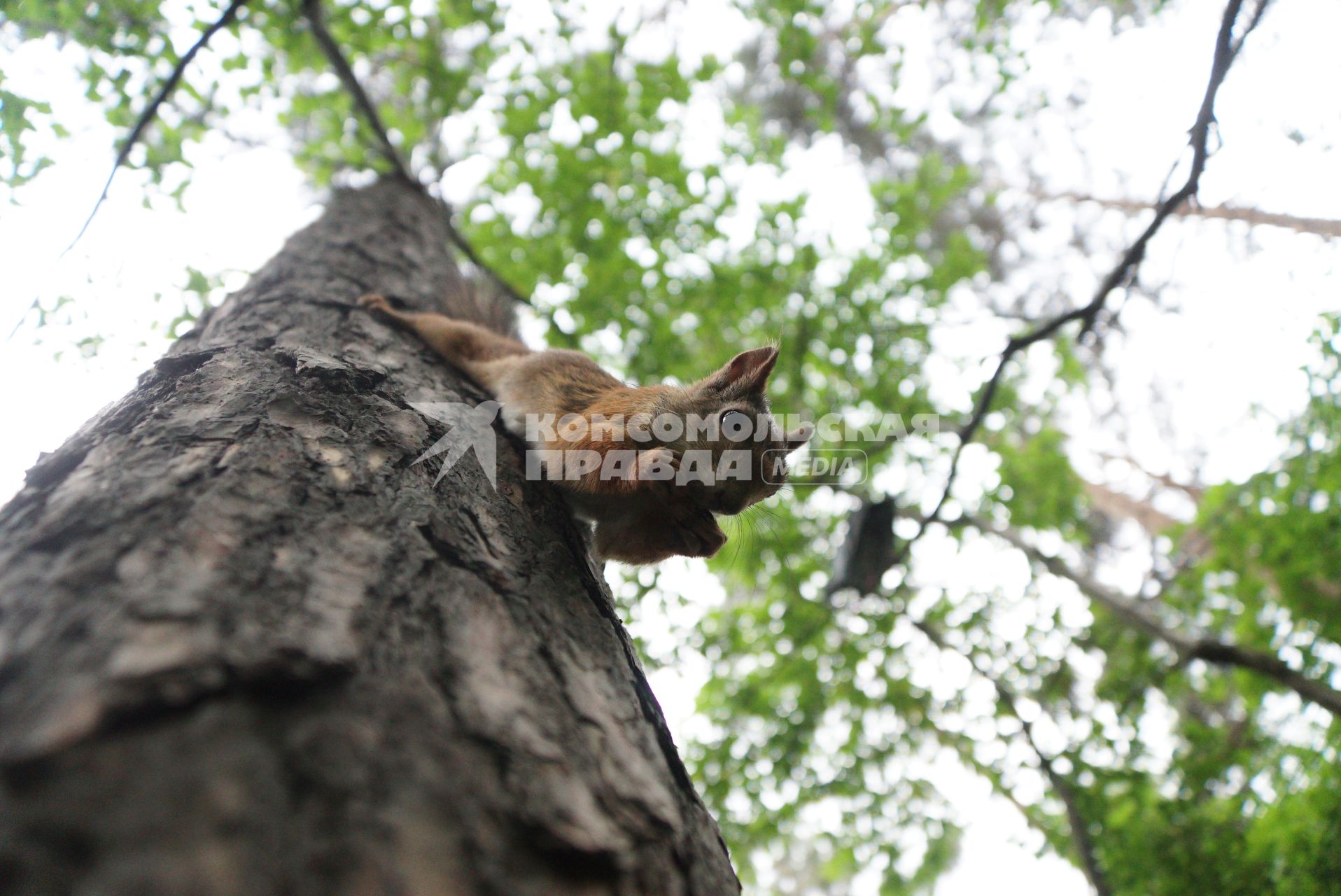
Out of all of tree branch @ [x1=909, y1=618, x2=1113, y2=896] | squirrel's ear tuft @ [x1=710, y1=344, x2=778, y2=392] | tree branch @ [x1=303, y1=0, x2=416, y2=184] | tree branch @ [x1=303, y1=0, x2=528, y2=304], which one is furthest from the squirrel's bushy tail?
tree branch @ [x1=909, y1=618, x2=1113, y2=896]

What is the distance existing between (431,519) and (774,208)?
Result: 4.59m

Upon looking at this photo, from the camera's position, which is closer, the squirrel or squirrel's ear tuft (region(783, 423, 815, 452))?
the squirrel

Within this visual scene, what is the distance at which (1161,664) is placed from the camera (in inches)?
184

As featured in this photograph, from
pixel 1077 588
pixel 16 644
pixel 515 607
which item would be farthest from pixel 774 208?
pixel 16 644

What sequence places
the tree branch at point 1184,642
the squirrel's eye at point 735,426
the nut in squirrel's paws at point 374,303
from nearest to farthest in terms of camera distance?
the squirrel's eye at point 735,426 < the nut in squirrel's paws at point 374,303 < the tree branch at point 1184,642

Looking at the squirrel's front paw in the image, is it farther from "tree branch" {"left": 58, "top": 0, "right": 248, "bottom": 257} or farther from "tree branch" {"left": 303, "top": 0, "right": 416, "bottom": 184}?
"tree branch" {"left": 303, "top": 0, "right": 416, "bottom": 184}

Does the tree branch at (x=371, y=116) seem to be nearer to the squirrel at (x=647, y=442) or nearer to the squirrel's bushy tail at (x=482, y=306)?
the squirrel's bushy tail at (x=482, y=306)

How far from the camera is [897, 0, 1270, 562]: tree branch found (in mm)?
2486

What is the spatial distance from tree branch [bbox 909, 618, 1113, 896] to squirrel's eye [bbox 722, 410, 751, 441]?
348 centimetres

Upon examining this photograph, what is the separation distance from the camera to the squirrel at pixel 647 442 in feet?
6.64

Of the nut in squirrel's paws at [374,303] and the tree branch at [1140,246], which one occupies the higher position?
the tree branch at [1140,246]

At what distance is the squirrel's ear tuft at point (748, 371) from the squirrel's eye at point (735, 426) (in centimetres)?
21

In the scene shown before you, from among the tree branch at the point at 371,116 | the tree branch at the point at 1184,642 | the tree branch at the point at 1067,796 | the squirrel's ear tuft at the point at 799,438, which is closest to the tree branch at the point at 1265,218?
the squirrel's ear tuft at the point at 799,438

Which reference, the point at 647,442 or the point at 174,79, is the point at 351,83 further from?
the point at 647,442
